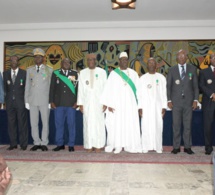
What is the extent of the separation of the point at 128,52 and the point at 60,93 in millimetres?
3311

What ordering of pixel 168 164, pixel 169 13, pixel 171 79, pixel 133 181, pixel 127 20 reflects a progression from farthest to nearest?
pixel 127 20 → pixel 169 13 → pixel 171 79 → pixel 168 164 → pixel 133 181

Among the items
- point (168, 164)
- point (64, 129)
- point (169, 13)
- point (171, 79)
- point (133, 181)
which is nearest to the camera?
point (133, 181)

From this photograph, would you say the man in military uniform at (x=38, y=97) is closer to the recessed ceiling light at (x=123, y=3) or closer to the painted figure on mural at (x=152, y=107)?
the painted figure on mural at (x=152, y=107)

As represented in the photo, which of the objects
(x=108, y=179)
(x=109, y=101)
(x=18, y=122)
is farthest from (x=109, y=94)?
(x=108, y=179)

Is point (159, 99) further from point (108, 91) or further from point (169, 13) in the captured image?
point (169, 13)

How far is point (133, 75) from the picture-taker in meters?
4.89

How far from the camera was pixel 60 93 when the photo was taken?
484 centimetres

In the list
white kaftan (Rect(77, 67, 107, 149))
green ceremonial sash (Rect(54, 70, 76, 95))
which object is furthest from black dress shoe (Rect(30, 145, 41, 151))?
green ceremonial sash (Rect(54, 70, 76, 95))

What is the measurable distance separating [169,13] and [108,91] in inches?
130

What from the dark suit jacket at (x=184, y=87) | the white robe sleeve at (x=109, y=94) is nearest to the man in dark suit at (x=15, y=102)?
the white robe sleeve at (x=109, y=94)

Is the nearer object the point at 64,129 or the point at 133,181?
the point at 133,181

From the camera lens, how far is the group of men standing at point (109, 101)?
15.3 ft

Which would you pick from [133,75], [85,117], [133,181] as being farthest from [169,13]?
[133,181]

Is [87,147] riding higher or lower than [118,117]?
lower
